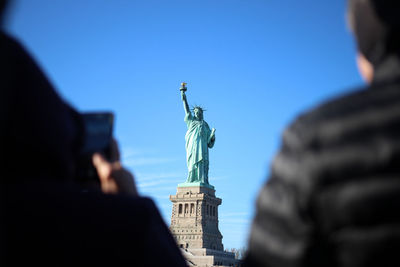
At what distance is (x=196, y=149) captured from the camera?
25.4 m

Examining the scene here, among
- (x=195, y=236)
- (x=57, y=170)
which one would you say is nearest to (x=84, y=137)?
(x=57, y=170)

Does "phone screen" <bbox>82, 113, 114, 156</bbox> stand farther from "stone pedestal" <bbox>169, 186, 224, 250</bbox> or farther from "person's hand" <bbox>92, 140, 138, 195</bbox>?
"stone pedestal" <bbox>169, 186, 224, 250</bbox>

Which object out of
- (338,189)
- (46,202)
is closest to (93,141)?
(46,202)

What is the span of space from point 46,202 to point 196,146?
80.8 feet

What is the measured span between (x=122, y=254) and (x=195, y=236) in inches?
925

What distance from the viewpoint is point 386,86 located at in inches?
29.5

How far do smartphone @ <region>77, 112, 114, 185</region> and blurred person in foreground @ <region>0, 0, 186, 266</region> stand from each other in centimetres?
10

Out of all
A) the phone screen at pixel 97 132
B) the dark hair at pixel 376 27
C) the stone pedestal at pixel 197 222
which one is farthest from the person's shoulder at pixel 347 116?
the stone pedestal at pixel 197 222

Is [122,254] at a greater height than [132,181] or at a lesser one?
lesser

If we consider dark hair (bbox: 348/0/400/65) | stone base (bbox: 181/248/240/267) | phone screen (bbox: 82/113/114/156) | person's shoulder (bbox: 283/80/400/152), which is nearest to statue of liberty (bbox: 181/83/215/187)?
stone base (bbox: 181/248/240/267)

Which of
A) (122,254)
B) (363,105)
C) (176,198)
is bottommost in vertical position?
(122,254)

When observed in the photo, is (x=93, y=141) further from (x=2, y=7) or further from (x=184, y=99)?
(x=184, y=99)

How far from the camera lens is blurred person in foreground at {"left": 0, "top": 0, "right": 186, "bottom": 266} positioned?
77cm

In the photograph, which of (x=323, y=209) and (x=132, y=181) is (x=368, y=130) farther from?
(x=132, y=181)
